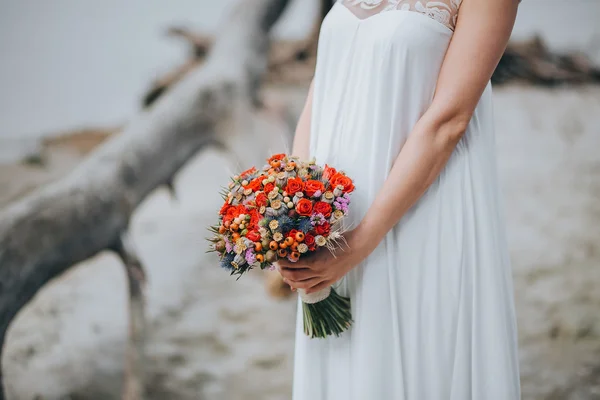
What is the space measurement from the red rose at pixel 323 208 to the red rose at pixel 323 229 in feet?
0.05

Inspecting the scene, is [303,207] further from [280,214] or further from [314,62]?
[314,62]

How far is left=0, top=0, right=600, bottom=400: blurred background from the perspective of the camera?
7.00 ft

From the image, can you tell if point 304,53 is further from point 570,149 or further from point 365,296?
point 365,296

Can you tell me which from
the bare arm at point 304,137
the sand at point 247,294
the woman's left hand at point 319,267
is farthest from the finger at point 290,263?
the sand at point 247,294

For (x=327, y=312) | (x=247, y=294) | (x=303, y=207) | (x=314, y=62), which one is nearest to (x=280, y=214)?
(x=303, y=207)

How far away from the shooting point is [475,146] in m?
0.96

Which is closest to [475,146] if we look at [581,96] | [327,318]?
[327,318]

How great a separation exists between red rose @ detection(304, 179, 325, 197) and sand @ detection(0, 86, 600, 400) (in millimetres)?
1475

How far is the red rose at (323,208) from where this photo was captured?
2.67 ft

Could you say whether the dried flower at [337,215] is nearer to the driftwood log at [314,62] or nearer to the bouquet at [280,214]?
the bouquet at [280,214]

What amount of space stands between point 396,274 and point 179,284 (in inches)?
59.3

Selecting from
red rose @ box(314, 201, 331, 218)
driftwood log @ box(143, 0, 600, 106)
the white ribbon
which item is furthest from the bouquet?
driftwood log @ box(143, 0, 600, 106)

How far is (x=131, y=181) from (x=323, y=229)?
1.58 metres

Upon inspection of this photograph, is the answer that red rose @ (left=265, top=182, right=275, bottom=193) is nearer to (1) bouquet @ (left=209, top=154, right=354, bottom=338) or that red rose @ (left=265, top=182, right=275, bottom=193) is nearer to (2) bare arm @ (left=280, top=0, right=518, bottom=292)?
(1) bouquet @ (left=209, top=154, right=354, bottom=338)
